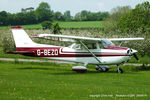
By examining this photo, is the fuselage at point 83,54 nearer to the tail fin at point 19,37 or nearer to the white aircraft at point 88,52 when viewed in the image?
the white aircraft at point 88,52

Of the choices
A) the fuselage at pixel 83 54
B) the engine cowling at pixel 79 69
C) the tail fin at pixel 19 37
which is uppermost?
the tail fin at pixel 19 37

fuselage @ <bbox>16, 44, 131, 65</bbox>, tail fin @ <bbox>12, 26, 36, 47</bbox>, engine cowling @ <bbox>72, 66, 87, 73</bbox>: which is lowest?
engine cowling @ <bbox>72, 66, 87, 73</bbox>

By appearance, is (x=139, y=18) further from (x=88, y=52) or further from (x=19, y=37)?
(x=88, y=52)

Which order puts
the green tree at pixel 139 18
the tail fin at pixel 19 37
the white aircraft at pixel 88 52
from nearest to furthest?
1. the white aircraft at pixel 88 52
2. the tail fin at pixel 19 37
3. the green tree at pixel 139 18

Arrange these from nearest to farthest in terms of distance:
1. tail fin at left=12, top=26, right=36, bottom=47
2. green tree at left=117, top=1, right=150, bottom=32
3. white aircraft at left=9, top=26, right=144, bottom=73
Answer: white aircraft at left=9, top=26, right=144, bottom=73 < tail fin at left=12, top=26, right=36, bottom=47 < green tree at left=117, top=1, right=150, bottom=32

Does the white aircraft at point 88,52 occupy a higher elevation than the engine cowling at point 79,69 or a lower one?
higher

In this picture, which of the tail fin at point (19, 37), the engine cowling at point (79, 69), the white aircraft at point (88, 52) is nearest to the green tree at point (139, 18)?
the tail fin at point (19, 37)

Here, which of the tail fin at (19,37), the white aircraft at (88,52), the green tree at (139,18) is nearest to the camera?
the white aircraft at (88,52)

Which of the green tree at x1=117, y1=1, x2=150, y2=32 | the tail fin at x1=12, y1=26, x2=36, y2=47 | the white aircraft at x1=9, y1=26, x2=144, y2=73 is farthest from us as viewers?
the green tree at x1=117, y1=1, x2=150, y2=32

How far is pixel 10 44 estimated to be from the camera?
157 ft

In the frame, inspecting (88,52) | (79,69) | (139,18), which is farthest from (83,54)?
(139,18)

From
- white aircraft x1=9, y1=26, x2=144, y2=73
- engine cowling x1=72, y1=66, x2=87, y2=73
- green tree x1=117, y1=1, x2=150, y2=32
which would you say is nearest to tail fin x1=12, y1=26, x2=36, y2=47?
white aircraft x1=9, y1=26, x2=144, y2=73

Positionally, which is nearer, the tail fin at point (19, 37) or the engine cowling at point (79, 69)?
the engine cowling at point (79, 69)

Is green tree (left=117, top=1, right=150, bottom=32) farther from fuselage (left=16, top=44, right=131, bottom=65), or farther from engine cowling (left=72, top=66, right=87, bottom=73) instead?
engine cowling (left=72, top=66, right=87, bottom=73)
